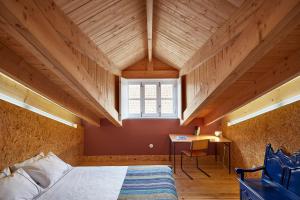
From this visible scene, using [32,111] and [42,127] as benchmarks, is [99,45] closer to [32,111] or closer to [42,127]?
[32,111]

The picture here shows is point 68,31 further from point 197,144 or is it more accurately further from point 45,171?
point 197,144

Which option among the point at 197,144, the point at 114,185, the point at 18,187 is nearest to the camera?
the point at 18,187

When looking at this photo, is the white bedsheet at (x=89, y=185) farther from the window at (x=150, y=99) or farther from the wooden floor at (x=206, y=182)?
the window at (x=150, y=99)

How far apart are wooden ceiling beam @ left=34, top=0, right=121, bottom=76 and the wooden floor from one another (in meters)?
2.37

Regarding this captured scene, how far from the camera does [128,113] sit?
238 inches

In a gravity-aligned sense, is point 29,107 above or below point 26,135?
above

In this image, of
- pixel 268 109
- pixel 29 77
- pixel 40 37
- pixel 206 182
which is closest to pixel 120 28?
pixel 29 77

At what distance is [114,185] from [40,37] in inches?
68.9

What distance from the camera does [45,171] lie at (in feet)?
9.67

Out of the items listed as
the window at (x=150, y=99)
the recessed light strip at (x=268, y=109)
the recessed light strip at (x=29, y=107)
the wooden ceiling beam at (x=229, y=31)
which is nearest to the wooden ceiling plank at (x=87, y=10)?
the wooden ceiling beam at (x=229, y=31)

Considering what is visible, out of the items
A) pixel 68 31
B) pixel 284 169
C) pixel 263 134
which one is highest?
pixel 68 31

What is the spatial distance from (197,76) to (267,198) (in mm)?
1928

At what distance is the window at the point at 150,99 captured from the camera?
19.8 ft

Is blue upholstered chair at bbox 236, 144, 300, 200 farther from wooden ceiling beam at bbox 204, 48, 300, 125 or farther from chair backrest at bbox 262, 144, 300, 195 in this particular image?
wooden ceiling beam at bbox 204, 48, 300, 125
